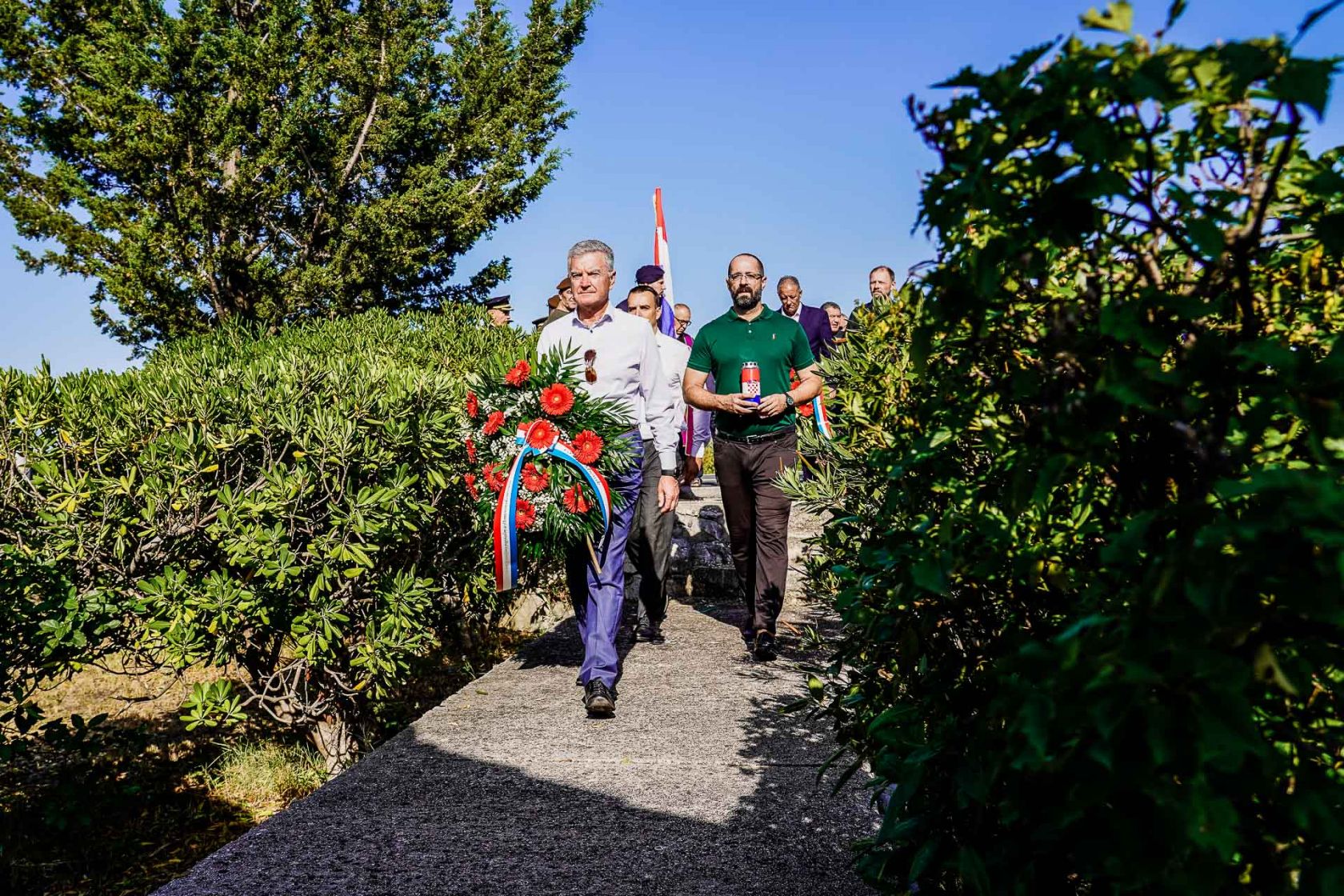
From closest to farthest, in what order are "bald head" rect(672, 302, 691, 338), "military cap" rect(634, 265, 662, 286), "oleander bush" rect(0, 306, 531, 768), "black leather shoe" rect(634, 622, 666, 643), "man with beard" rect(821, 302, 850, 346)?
"oleander bush" rect(0, 306, 531, 768)
"black leather shoe" rect(634, 622, 666, 643)
"military cap" rect(634, 265, 662, 286)
"man with beard" rect(821, 302, 850, 346)
"bald head" rect(672, 302, 691, 338)

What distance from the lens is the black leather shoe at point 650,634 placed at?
6676 mm

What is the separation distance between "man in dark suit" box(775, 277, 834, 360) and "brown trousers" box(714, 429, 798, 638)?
3369 millimetres

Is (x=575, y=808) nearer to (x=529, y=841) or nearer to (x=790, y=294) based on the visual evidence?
(x=529, y=841)

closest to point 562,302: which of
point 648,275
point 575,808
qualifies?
point 648,275

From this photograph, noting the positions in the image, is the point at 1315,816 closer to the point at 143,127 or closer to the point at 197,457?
the point at 197,457

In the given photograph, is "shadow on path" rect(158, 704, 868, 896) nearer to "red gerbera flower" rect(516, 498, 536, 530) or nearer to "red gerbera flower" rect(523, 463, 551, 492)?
"red gerbera flower" rect(516, 498, 536, 530)

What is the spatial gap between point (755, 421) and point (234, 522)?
9.96 feet

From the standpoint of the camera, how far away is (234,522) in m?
4.64

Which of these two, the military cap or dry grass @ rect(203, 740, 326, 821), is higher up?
the military cap

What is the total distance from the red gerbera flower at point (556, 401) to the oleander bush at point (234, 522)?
63 centimetres

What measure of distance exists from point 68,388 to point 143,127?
11.6m

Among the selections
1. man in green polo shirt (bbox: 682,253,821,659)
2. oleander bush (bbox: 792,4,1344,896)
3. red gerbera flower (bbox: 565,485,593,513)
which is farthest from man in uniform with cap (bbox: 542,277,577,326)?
oleander bush (bbox: 792,4,1344,896)

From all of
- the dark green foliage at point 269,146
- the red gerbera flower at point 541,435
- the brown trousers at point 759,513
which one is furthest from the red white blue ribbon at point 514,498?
the dark green foliage at point 269,146

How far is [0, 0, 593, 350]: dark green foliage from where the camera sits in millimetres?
15016
